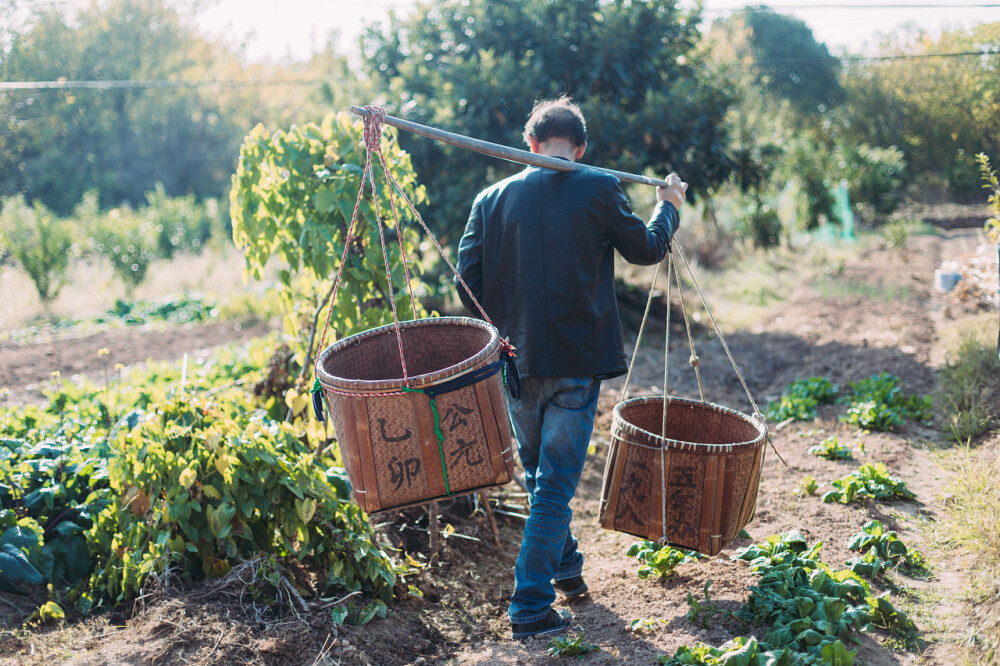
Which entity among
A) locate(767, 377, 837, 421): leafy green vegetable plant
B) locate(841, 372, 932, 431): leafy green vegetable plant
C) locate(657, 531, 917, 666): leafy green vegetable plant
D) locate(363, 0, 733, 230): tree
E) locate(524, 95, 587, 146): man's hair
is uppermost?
locate(363, 0, 733, 230): tree

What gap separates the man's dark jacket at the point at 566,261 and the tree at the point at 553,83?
512 centimetres

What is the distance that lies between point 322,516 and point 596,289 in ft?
4.79

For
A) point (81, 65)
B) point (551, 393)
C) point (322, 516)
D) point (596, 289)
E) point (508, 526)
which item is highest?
point (81, 65)

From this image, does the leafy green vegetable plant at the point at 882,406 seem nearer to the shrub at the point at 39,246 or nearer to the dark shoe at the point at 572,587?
the dark shoe at the point at 572,587

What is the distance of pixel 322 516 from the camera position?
3082mm

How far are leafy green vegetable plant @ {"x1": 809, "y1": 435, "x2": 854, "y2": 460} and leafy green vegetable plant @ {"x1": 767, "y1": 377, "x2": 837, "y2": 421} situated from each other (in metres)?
0.85

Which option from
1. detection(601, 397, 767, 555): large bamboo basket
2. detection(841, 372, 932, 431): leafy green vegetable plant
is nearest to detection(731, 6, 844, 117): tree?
detection(841, 372, 932, 431): leafy green vegetable plant

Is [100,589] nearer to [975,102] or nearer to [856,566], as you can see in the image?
[856,566]

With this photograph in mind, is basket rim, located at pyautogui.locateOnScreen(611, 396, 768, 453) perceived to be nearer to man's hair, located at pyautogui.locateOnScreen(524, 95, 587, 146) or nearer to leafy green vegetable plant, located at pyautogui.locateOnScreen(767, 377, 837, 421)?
man's hair, located at pyautogui.locateOnScreen(524, 95, 587, 146)

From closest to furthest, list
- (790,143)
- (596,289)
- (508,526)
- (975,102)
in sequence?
(596,289) < (508,526) < (975,102) < (790,143)

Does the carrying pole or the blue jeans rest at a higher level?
the carrying pole

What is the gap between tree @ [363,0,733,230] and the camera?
7.95m

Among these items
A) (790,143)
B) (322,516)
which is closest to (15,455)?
(322,516)

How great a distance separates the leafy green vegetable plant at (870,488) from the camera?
13.1ft
